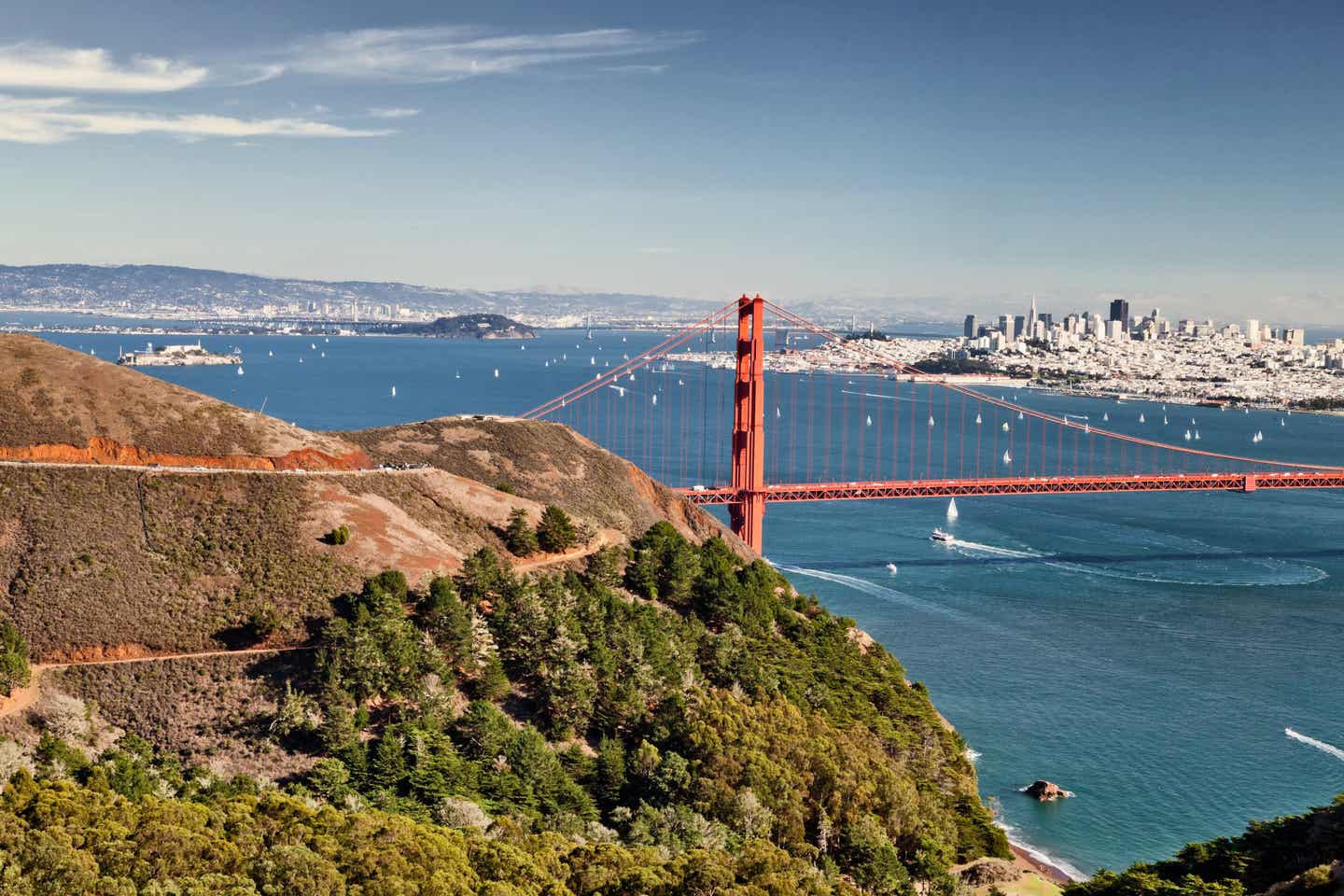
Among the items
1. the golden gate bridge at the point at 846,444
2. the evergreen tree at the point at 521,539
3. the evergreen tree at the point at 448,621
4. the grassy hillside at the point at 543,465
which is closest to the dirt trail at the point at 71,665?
the evergreen tree at the point at 448,621

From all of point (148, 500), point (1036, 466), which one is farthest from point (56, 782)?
point (1036, 466)

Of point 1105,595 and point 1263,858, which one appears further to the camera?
point 1105,595

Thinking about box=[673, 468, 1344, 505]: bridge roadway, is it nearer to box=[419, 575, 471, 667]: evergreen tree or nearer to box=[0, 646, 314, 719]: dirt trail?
box=[419, 575, 471, 667]: evergreen tree

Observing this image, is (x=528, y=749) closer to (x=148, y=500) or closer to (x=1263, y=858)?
(x=148, y=500)

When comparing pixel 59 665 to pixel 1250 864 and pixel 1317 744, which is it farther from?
pixel 1317 744

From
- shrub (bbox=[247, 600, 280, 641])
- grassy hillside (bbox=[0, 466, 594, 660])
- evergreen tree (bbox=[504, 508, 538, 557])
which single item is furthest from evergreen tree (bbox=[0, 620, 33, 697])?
evergreen tree (bbox=[504, 508, 538, 557])

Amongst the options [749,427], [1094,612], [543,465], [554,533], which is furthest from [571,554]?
[1094,612]
